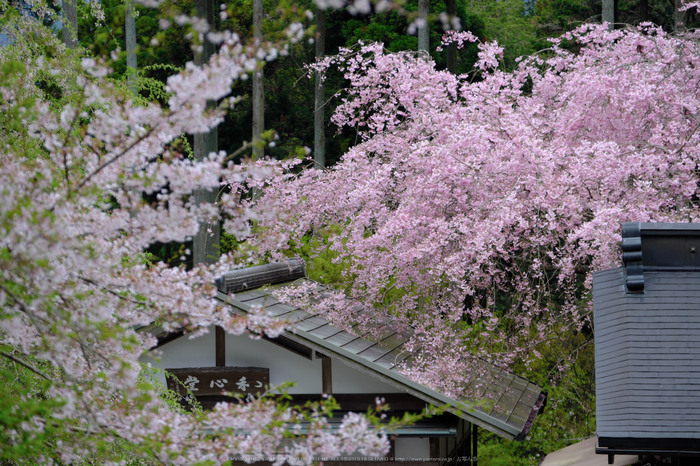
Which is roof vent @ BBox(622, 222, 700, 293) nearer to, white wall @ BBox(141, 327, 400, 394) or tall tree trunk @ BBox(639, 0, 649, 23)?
white wall @ BBox(141, 327, 400, 394)

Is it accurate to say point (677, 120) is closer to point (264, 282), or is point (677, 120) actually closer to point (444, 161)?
point (444, 161)

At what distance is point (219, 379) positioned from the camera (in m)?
6.91

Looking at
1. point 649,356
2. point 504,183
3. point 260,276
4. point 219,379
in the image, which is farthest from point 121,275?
point 504,183

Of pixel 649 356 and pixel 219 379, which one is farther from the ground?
pixel 649 356

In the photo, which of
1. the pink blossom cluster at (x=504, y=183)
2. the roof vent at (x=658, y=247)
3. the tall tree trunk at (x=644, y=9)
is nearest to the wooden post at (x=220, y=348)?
the pink blossom cluster at (x=504, y=183)

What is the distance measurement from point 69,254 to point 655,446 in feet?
12.8

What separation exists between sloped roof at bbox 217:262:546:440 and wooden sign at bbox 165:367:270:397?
0.63m

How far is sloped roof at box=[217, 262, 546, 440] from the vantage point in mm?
6219

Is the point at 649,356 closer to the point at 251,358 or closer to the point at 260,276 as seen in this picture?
the point at 251,358

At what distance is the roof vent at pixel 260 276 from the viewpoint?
23.0 ft

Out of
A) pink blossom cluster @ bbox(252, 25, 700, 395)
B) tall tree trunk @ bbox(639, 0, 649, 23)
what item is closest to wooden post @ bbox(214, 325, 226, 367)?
pink blossom cluster @ bbox(252, 25, 700, 395)

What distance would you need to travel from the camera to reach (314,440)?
2973mm

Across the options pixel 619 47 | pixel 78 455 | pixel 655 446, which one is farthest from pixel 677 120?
pixel 78 455

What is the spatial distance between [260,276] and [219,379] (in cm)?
151
